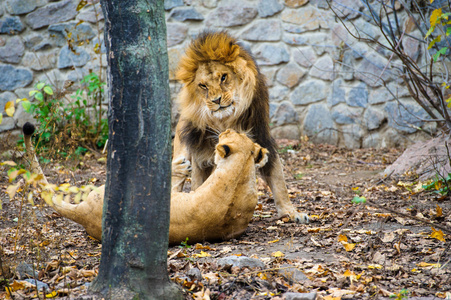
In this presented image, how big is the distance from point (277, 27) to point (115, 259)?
609cm

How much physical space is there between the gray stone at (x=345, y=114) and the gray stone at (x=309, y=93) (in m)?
0.30

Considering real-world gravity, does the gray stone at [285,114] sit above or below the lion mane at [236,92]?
below

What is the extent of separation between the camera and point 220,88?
4.06 m

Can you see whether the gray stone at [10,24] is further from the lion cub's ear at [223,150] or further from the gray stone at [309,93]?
the lion cub's ear at [223,150]

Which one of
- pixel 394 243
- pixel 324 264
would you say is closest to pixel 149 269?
pixel 324 264

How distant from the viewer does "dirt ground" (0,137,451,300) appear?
2.46 metres

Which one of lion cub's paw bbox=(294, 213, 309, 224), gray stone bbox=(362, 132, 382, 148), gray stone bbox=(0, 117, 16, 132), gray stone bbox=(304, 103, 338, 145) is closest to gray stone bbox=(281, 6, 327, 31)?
gray stone bbox=(304, 103, 338, 145)

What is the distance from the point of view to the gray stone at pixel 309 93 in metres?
7.60

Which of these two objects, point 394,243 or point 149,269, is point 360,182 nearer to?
point 394,243

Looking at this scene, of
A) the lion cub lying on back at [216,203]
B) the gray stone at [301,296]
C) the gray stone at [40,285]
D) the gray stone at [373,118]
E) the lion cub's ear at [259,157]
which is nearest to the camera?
the gray stone at [301,296]

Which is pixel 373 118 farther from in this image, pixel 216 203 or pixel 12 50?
pixel 12 50

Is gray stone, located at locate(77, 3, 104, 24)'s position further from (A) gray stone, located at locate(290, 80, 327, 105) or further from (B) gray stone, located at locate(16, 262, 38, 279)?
(B) gray stone, located at locate(16, 262, 38, 279)

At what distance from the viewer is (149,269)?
2137 mm

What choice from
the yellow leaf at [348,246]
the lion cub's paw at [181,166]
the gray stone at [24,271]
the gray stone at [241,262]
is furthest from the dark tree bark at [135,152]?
the lion cub's paw at [181,166]
